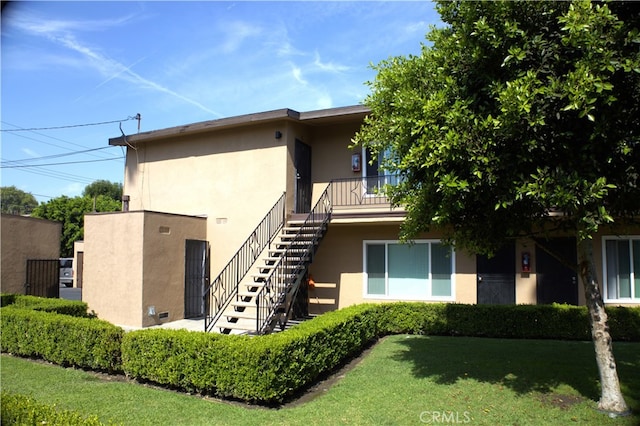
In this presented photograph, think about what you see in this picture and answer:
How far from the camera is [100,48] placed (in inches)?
300

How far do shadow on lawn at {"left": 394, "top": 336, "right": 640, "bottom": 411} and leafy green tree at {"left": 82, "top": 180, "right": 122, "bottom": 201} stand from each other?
200 ft

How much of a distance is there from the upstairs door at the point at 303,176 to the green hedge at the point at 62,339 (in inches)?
259

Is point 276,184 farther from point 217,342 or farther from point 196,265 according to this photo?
point 217,342

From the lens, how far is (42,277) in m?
14.3

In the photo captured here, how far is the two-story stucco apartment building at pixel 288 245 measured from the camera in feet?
37.9

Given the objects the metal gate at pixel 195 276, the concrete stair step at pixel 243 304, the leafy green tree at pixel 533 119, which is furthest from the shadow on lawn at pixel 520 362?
the metal gate at pixel 195 276

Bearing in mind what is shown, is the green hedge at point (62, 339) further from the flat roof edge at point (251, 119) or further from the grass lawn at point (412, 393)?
the flat roof edge at point (251, 119)

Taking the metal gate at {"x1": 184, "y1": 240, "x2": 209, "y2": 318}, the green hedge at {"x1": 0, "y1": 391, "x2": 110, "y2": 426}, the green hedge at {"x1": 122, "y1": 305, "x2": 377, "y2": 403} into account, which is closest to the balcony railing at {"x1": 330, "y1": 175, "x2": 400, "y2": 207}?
the metal gate at {"x1": 184, "y1": 240, "x2": 209, "y2": 318}

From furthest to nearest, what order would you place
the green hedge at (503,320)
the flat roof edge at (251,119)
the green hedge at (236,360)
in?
1. the flat roof edge at (251,119)
2. the green hedge at (503,320)
3. the green hedge at (236,360)

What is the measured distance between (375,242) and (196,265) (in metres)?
5.46

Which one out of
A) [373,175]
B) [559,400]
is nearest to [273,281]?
[373,175]

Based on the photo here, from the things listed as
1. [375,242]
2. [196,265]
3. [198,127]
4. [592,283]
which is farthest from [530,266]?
[198,127]

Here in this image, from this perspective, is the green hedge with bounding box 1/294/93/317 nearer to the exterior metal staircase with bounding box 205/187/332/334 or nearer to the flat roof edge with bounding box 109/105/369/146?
the exterior metal staircase with bounding box 205/187/332/334

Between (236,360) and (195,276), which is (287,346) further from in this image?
(195,276)
